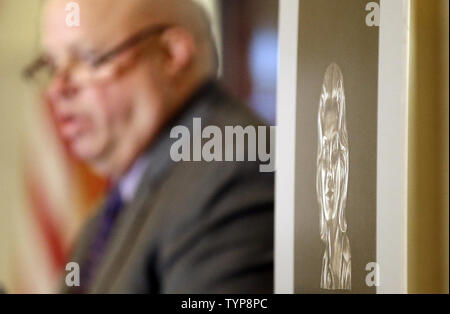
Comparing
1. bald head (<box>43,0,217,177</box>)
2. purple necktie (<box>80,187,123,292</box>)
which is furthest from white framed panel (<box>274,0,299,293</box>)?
purple necktie (<box>80,187,123,292</box>)

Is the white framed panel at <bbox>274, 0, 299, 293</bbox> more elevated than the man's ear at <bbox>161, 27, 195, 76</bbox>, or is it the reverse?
the man's ear at <bbox>161, 27, 195, 76</bbox>

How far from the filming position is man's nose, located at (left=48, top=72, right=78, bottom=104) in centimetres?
143

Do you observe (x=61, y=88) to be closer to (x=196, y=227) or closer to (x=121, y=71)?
(x=121, y=71)

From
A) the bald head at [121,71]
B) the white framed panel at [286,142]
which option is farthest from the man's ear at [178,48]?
the white framed panel at [286,142]

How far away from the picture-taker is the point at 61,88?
1.43 m

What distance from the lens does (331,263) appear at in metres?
1.33

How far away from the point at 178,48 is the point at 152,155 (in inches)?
9.2

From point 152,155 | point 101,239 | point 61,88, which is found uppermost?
point 61,88

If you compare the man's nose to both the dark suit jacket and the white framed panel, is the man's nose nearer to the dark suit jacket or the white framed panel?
the dark suit jacket

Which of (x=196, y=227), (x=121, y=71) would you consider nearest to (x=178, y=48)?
(x=121, y=71)

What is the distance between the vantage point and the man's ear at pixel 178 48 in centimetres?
140

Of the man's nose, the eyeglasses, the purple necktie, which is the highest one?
the eyeglasses

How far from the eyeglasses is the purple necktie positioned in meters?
0.26

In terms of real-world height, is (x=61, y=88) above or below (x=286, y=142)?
above
